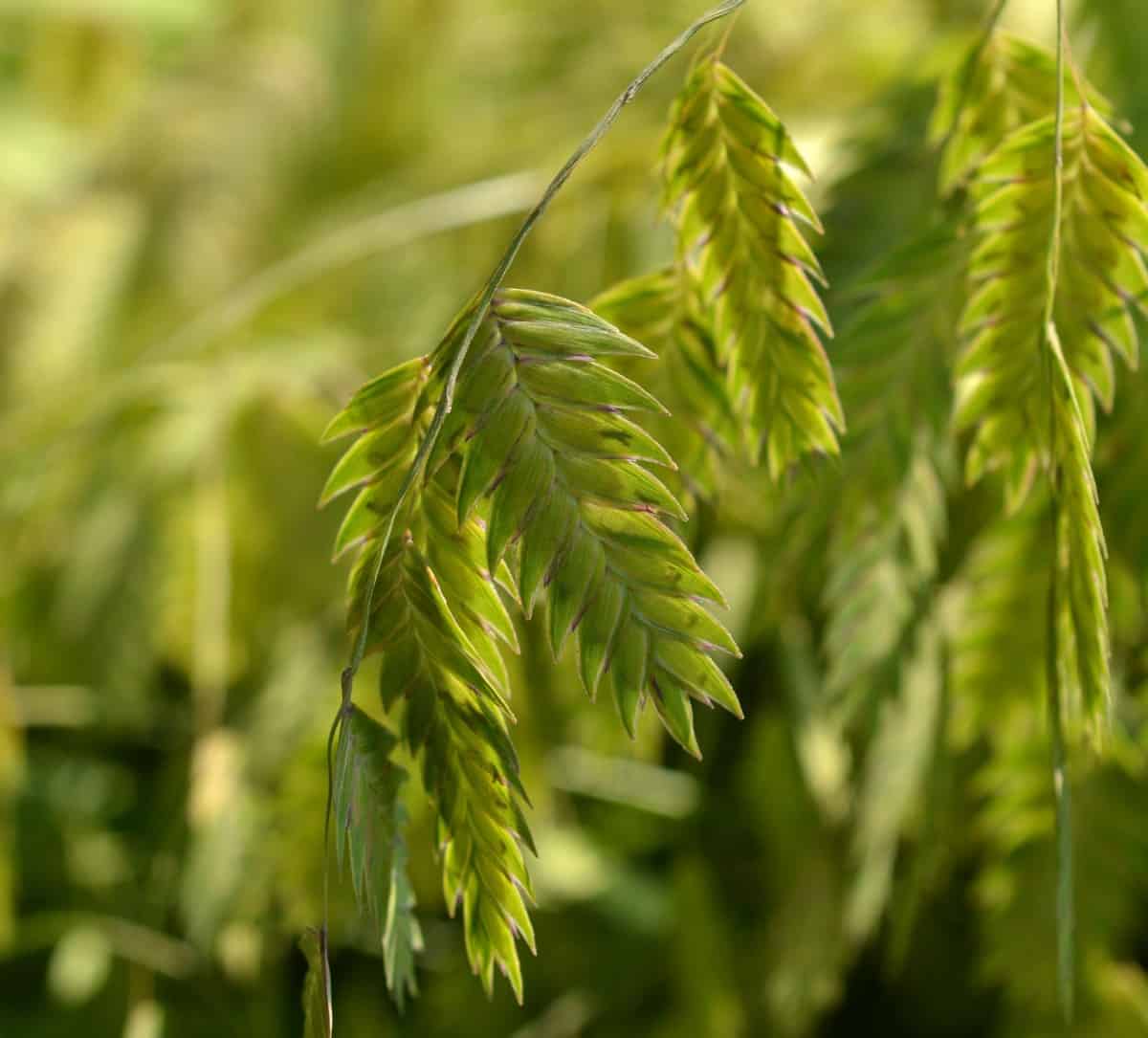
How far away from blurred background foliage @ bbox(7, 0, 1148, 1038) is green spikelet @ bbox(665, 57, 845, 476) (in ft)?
0.39

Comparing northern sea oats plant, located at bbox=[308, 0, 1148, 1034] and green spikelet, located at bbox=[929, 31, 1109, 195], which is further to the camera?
green spikelet, located at bbox=[929, 31, 1109, 195]

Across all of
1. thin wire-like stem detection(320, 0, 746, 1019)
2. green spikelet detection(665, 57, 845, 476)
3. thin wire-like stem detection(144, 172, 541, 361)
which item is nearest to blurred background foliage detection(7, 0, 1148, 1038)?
thin wire-like stem detection(144, 172, 541, 361)

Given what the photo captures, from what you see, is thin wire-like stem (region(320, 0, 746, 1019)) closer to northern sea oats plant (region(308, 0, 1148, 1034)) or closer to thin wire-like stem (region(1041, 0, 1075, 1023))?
northern sea oats plant (region(308, 0, 1148, 1034))

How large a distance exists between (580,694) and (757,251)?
0.49m

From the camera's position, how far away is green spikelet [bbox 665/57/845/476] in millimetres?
448

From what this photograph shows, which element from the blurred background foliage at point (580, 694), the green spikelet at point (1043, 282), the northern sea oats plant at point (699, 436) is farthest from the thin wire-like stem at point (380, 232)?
the green spikelet at point (1043, 282)

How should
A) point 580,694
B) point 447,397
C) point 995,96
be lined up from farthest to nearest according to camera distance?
point 580,694 < point 995,96 < point 447,397

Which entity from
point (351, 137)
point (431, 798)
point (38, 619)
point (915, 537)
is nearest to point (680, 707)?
point (431, 798)

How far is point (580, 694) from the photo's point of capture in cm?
90

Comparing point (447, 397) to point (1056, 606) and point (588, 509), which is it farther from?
point (1056, 606)

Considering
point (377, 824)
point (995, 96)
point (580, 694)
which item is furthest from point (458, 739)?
point (580, 694)

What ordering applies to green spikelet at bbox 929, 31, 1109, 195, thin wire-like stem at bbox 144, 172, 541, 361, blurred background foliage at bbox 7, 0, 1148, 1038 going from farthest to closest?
thin wire-like stem at bbox 144, 172, 541, 361
blurred background foliage at bbox 7, 0, 1148, 1038
green spikelet at bbox 929, 31, 1109, 195

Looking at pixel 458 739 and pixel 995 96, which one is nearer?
pixel 458 739

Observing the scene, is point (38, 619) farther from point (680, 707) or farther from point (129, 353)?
point (680, 707)
